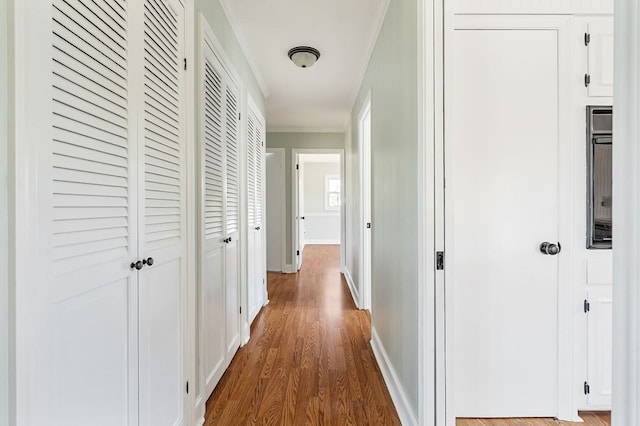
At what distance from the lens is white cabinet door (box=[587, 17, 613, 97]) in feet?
5.40

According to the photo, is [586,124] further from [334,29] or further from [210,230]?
[210,230]

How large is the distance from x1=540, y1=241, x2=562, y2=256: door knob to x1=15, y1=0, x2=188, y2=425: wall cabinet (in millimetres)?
1790

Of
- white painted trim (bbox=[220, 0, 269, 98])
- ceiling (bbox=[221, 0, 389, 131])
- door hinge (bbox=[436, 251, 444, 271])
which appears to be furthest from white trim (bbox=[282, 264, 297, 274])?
door hinge (bbox=[436, 251, 444, 271])

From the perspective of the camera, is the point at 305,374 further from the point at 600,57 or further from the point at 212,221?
the point at 600,57

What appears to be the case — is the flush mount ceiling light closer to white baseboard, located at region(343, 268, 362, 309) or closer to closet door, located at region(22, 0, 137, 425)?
closet door, located at region(22, 0, 137, 425)

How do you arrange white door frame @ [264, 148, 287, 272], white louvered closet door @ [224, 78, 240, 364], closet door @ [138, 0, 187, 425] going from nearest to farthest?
closet door @ [138, 0, 187, 425], white louvered closet door @ [224, 78, 240, 364], white door frame @ [264, 148, 287, 272]

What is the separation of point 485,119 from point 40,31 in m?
1.73

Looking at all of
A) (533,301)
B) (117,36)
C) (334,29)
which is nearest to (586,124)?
(533,301)

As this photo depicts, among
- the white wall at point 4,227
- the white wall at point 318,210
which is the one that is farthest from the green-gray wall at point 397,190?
the white wall at point 318,210

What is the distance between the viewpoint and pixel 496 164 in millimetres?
1655

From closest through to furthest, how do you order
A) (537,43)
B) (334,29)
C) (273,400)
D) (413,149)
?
(413,149) < (537,43) < (273,400) < (334,29)

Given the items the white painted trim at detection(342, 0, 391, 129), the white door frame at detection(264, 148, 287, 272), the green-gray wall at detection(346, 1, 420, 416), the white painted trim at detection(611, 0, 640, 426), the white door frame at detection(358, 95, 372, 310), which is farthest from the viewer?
the white door frame at detection(264, 148, 287, 272)

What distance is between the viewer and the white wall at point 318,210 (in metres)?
9.44

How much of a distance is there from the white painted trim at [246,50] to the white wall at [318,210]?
556 cm
